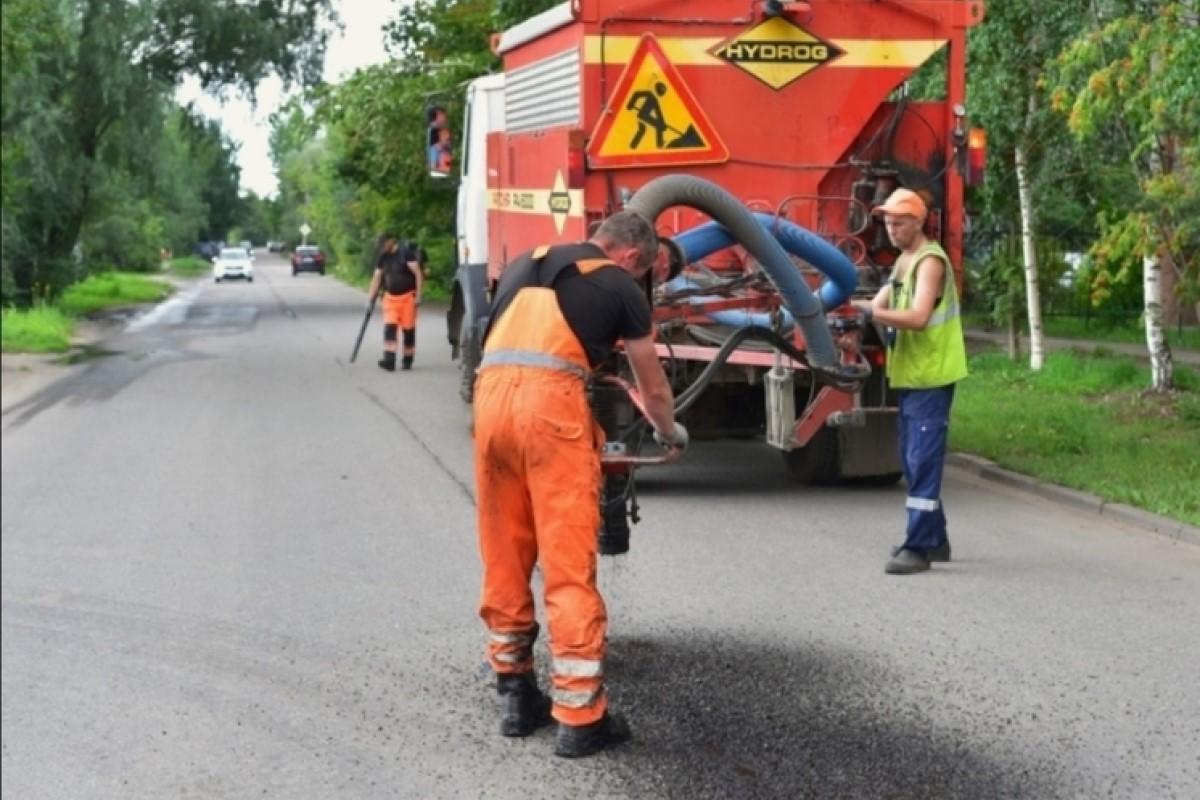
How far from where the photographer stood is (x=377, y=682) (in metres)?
7.08

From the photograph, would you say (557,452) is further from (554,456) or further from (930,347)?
(930,347)

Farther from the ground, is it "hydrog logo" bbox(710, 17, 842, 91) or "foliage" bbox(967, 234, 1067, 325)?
"hydrog logo" bbox(710, 17, 842, 91)

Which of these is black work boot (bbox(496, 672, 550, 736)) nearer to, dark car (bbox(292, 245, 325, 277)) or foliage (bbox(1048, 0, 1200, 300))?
foliage (bbox(1048, 0, 1200, 300))

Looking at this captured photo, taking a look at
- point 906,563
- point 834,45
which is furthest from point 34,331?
point 906,563

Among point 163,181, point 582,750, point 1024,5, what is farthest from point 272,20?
Answer: point 582,750

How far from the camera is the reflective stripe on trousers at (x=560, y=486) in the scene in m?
6.06

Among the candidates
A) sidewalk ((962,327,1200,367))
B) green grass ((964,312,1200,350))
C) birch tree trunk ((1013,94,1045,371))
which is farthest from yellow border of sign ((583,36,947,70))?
green grass ((964,312,1200,350))

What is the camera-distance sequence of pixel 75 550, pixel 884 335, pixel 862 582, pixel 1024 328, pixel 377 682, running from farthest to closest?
pixel 1024 328 → pixel 884 335 → pixel 75 550 → pixel 862 582 → pixel 377 682

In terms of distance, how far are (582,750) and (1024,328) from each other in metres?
18.5

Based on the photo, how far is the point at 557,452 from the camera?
6113 mm

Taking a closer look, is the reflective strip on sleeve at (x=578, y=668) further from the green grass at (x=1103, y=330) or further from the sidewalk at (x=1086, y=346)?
the green grass at (x=1103, y=330)

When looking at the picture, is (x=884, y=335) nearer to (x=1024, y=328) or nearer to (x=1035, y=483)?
(x=1035, y=483)

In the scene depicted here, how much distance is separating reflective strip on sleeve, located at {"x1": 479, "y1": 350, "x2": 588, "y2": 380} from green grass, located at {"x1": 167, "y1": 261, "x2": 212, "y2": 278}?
78897 mm

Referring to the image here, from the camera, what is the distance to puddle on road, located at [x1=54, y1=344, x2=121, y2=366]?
25016mm
